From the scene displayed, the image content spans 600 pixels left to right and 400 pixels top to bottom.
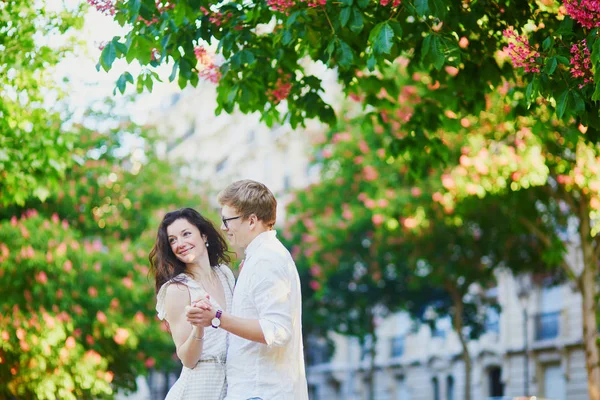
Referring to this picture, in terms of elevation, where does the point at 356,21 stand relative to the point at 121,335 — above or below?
above

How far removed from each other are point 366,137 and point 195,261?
1923 centimetres

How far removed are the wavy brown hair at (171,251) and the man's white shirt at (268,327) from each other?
2.02 feet

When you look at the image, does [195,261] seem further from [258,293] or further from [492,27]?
[492,27]

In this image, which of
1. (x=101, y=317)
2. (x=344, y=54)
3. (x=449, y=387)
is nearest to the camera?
(x=344, y=54)

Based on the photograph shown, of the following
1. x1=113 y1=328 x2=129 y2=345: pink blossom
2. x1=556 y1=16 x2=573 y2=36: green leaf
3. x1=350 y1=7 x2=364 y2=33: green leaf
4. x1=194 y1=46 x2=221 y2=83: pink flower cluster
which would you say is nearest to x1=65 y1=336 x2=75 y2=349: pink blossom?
x1=113 y1=328 x2=129 y2=345: pink blossom

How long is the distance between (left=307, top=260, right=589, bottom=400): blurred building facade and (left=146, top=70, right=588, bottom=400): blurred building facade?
0.03 meters

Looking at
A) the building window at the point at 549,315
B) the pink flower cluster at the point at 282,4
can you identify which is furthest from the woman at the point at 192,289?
the building window at the point at 549,315

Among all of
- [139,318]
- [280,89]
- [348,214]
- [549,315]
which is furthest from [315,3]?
[549,315]

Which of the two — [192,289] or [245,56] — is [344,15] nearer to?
[245,56]

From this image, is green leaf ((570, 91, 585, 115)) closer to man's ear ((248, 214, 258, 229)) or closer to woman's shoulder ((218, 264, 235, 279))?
woman's shoulder ((218, 264, 235, 279))

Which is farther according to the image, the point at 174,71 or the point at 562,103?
the point at 174,71

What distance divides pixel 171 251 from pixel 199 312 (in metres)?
1.07

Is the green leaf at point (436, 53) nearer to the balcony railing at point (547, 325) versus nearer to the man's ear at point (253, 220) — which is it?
the man's ear at point (253, 220)

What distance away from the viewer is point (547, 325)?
34.7 metres
